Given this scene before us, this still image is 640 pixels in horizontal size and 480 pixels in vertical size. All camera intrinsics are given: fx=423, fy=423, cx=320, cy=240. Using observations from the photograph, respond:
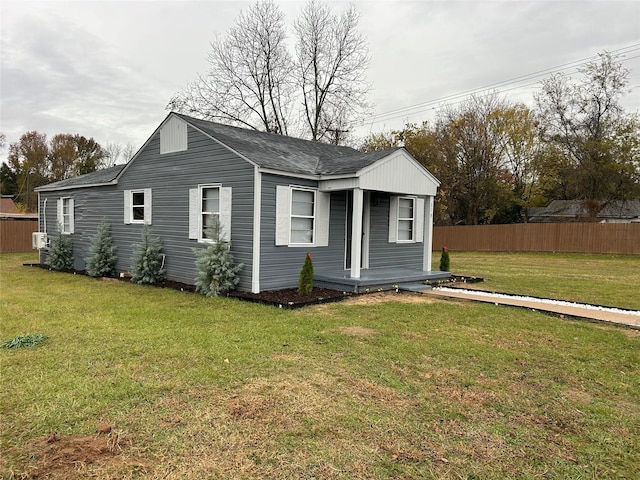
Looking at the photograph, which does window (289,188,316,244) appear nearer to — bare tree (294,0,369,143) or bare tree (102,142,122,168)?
bare tree (294,0,369,143)

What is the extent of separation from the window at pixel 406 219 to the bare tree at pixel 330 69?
15170 millimetres

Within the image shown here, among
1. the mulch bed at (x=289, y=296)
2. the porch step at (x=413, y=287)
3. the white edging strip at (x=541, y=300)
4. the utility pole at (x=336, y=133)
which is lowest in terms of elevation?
the mulch bed at (x=289, y=296)

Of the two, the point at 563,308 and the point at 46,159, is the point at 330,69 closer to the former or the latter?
the point at 563,308

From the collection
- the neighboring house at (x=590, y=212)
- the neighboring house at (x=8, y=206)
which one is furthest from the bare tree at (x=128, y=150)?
the neighboring house at (x=590, y=212)

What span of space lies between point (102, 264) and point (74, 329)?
22.9ft

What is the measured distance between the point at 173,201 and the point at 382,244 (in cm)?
568

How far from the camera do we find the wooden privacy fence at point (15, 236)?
21.3 metres

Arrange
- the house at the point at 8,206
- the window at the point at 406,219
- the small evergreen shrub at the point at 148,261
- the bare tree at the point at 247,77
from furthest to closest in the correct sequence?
the house at the point at 8,206 → the bare tree at the point at 247,77 → the window at the point at 406,219 → the small evergreen shrub at the point at 148,261

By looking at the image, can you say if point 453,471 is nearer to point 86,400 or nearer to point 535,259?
point 86,400

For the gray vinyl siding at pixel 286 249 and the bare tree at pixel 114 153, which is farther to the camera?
the bare tree at pixel 114 153

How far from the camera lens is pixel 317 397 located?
147 inches

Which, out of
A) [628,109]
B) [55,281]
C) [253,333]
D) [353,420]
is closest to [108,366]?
[253,333]

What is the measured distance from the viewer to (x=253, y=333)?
19.3 feet

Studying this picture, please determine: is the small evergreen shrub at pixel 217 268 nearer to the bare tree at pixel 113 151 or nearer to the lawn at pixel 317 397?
the lawn at pixel 317 397
